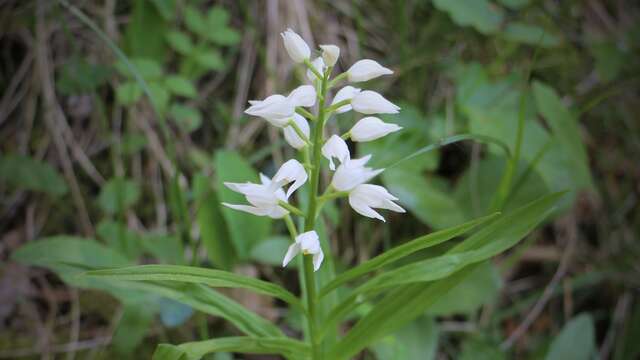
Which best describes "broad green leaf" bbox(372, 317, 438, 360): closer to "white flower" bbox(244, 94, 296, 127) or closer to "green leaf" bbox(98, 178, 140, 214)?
"white flower" bbox(244, 94, 296, 127)

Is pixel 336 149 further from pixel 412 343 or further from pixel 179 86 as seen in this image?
pixel 179 86

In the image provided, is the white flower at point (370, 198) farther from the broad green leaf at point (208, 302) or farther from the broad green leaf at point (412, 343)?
the broad green leaf at point (412, 343)

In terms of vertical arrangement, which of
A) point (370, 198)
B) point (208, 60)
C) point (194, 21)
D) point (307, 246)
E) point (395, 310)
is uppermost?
point (194, 21)

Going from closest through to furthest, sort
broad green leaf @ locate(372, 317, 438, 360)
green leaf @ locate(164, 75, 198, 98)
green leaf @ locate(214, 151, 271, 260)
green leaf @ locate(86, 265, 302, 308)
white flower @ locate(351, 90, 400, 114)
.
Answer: green leaf @ locate(86, 265, 302, 308) → white flower @ locate(351, 90, 400, 114) → broad green leaf @ locate(372, 317, 438, 360) → green leaf @ locate(214, 151, 271, 260) → green leaf @ locate(164, 75, 198, 98)

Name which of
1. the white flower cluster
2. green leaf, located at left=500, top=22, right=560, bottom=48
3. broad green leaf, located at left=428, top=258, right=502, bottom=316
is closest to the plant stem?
the white flower cluster

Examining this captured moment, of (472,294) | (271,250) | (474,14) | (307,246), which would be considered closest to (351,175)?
(307,246)
